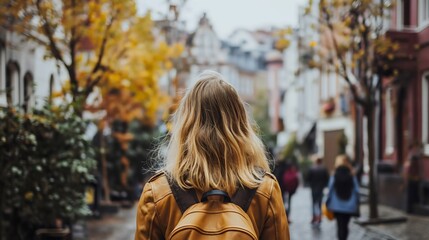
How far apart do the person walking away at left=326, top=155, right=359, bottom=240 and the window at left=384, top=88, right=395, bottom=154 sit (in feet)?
37.8

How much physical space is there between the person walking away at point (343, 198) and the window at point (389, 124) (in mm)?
11508

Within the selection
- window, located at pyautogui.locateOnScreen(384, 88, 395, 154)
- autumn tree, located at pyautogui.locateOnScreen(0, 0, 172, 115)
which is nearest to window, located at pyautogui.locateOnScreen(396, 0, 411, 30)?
window, located at pyautogui.locateOnScreen(384, 88, 395, 154)

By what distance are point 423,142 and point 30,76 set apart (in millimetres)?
11305

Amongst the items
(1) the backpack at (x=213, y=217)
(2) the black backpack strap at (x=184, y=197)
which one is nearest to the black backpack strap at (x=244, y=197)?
(1) the backpack at (x=213, y=217)

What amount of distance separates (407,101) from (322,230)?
A: 726cm

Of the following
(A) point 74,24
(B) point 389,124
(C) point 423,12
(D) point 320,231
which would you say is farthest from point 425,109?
(A) point 74,24

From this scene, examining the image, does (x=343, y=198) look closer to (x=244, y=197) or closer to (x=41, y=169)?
(x=41, y=169)

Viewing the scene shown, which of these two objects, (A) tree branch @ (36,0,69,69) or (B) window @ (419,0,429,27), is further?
(B) window @ (419,0,429,27)

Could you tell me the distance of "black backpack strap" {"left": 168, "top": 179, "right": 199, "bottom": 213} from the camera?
3072mm

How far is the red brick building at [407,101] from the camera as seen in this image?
2000cm

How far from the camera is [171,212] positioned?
3.10 m

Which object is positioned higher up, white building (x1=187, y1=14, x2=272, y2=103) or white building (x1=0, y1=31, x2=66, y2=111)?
white building (x1=187, y1=14, x2=272, y2=103)

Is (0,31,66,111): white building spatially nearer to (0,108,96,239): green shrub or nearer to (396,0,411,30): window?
(0,108,96,239): green shrub

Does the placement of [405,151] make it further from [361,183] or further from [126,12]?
[126,12]
